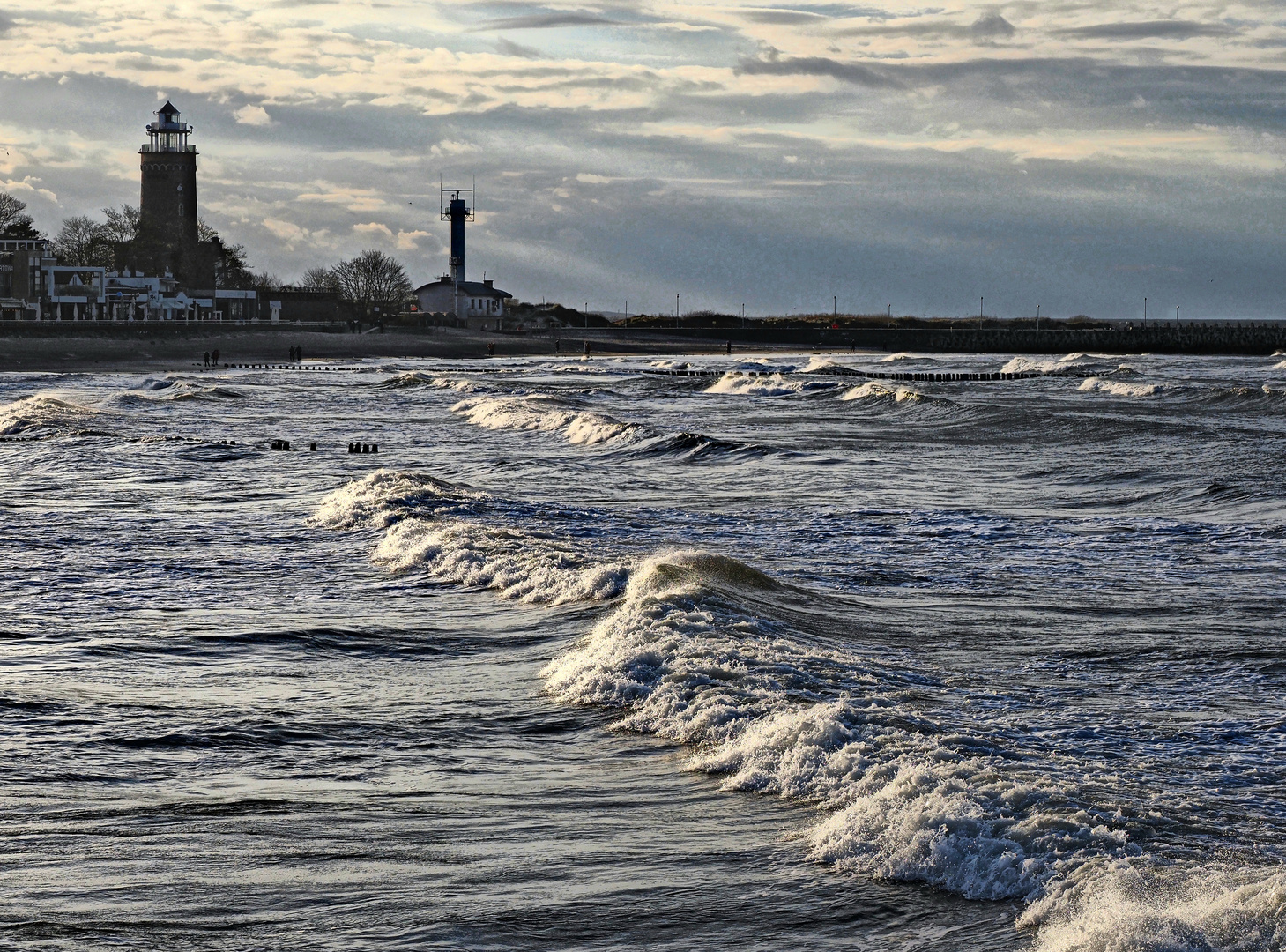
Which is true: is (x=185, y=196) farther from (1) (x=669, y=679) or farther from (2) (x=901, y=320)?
(1) (x=669, y=679)

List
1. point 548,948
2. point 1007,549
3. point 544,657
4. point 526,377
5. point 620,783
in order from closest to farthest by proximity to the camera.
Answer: point 548,948, point 620,783, point 544,657, point 1007,549, point 526,377

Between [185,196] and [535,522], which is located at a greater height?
[185,196]

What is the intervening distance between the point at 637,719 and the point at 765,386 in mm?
50767

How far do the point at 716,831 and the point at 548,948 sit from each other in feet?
4.73

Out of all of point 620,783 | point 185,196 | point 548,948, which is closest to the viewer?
point 548,948

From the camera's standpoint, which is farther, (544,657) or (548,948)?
(544,657)

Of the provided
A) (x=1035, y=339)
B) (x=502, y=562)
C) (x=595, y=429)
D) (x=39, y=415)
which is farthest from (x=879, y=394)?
(x=1035, y=339)

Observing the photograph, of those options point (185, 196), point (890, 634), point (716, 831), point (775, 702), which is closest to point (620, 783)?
point (716, 831)

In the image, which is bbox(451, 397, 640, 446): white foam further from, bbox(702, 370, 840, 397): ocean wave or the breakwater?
the breakwater

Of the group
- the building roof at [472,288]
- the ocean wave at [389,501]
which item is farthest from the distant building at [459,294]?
the ocean wave at [389,501]

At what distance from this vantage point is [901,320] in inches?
7087

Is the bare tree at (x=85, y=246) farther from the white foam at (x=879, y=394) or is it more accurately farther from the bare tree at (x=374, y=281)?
the white foam at (x=879, y=394)

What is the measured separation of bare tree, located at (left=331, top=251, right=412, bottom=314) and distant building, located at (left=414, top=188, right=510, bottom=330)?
7.31 feet

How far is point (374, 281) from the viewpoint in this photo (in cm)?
14938
